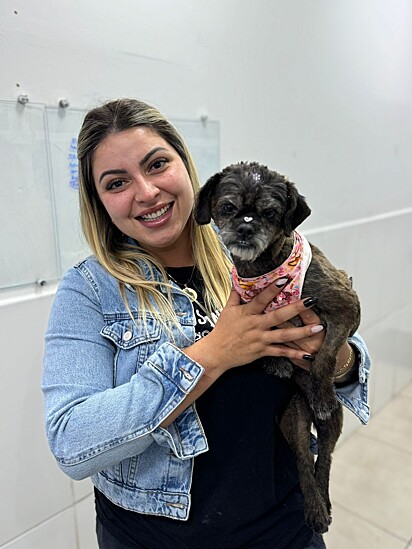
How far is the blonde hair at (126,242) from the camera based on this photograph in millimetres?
981

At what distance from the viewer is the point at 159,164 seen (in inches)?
39.5

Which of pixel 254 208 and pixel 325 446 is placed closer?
pixel 254 208

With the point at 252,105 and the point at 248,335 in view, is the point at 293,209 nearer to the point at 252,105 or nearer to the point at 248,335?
the point at 248,335

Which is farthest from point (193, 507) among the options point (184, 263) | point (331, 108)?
point (331, 108)

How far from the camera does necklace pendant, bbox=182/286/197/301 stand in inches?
40.9

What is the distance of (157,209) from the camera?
1.00 metres

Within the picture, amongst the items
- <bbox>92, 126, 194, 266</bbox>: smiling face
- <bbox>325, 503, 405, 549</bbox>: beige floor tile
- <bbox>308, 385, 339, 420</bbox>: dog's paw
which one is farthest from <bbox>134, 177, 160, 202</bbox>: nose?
<bbox>325, 503, 405, 549</bbox>: beige floor tile

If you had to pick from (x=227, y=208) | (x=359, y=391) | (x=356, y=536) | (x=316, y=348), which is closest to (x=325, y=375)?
(x=316, y=348)

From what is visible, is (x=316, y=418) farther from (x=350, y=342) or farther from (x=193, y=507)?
(x=193, y=507)

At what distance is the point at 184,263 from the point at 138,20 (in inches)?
32.1

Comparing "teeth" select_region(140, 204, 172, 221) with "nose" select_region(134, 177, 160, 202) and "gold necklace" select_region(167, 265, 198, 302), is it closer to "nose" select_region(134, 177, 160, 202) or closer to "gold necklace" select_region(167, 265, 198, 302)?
"nose" select_region(134, 177, 160, 202)

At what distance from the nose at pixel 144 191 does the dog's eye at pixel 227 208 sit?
16 cm

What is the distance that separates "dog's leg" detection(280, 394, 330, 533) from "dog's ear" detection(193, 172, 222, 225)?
0.51 meters

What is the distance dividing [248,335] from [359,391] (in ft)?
1.27
